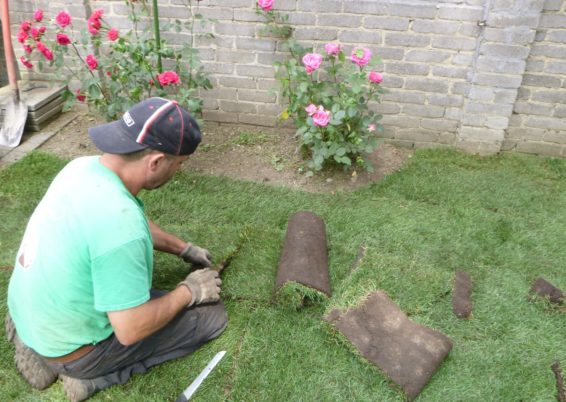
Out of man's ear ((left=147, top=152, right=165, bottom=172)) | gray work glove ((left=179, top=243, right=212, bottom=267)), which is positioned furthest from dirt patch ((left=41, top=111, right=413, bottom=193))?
man's ear ((left=147, top=152, right=165, bottom=172))

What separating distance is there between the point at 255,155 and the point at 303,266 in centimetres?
180

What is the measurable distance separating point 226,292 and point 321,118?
149 centimetres

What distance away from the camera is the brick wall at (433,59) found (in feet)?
12.3

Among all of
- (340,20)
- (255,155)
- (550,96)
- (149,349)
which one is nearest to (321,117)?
(255,155)

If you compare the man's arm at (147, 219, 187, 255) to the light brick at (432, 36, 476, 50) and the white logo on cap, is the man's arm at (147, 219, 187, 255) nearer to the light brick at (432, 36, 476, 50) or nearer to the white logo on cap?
the white logo on cap

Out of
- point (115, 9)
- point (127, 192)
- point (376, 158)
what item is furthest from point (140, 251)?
point (115, 9)

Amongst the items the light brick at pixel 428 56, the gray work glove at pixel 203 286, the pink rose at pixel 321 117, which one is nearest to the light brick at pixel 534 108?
the light brick at pixel 428 56

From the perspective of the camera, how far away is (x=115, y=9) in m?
→ 4.13

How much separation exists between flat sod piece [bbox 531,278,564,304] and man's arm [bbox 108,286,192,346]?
209cm

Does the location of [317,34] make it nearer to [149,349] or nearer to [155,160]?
[155,160]

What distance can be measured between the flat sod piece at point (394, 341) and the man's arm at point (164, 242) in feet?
3.03

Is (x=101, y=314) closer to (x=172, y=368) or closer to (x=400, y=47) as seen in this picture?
(x=172, y=368)

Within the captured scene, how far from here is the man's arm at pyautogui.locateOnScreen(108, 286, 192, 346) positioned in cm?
174

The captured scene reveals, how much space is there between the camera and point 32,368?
2.17 meters
